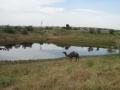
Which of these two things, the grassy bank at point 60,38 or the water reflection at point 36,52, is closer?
the water reflection at point 36,52

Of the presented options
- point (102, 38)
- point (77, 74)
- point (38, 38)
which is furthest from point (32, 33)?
point (77, 74)

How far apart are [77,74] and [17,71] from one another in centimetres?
636

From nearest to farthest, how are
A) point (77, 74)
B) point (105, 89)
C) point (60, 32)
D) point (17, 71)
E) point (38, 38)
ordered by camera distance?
point (105, 89), point (77, 74), point (17, 71), point (38, 38), point (60, 32)

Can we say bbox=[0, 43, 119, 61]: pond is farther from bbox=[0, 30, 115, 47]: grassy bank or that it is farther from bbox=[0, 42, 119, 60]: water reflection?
bbox=[0, 30, 115, 47]: grassy bank

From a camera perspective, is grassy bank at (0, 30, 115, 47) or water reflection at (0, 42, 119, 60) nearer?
water reflection at (0, 42, 119, 60)

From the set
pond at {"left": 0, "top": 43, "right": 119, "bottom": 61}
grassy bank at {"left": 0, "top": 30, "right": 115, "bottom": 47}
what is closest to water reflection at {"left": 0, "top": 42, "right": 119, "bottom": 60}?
pond at {"left": 0, "top": 43, "right": 119, "bottom": 61}

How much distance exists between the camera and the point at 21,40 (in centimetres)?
7175

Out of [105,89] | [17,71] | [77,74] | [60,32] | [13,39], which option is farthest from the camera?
[60,32]

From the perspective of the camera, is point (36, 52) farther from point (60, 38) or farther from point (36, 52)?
point (60, 38)

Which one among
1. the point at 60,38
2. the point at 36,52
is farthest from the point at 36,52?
the point at 60,38

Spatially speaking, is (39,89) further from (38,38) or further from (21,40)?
(38,38)

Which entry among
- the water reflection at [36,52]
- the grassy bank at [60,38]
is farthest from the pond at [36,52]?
the grassy bank at [60,38]

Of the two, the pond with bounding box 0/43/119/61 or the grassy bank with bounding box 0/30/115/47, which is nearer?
the pond with bounding box 0/43/119/61

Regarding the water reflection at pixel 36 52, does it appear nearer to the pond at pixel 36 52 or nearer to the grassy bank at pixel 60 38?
the pond at pixel 36 52
